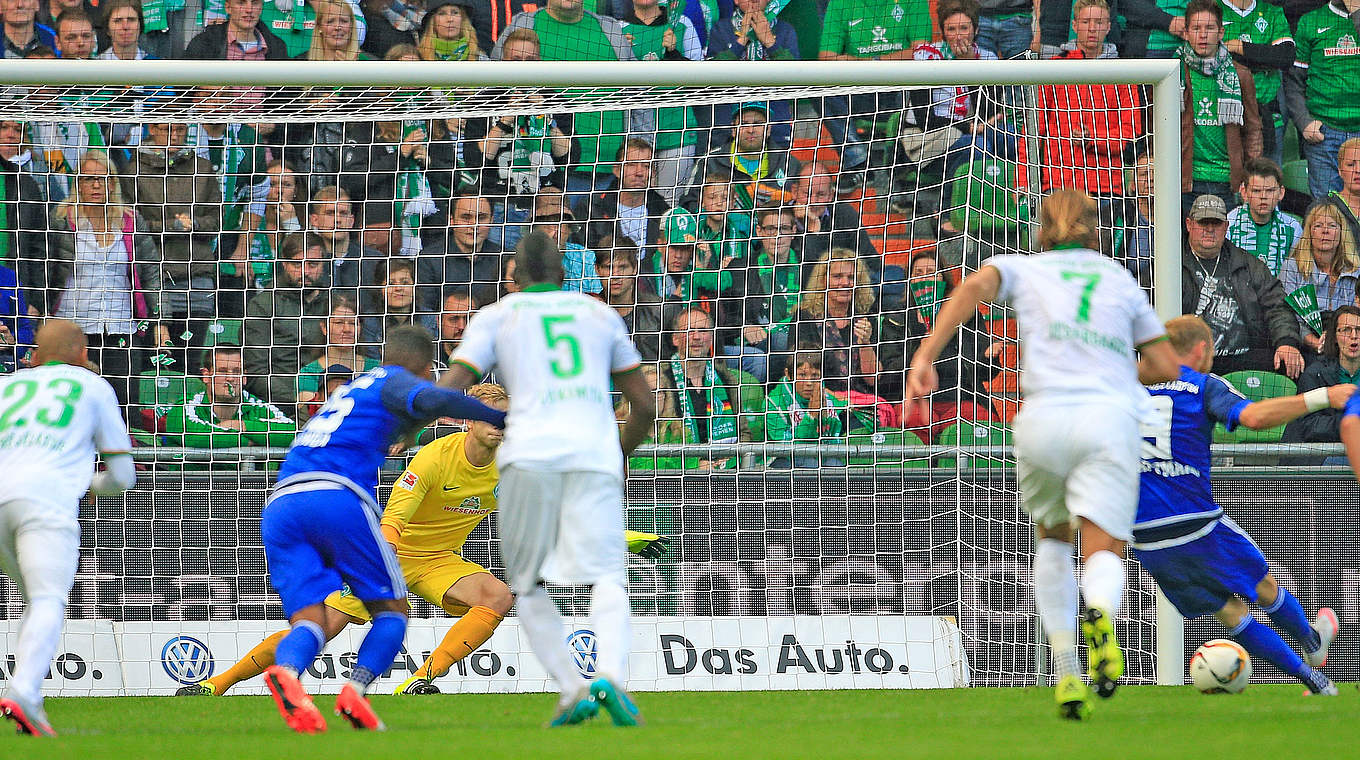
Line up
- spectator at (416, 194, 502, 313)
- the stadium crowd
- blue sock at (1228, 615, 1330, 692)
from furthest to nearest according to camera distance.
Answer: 1. spectator at (416, 194, 502, 313)
2. the stadium crowd
3. blue sock at (1228, 615, 1330, 692)

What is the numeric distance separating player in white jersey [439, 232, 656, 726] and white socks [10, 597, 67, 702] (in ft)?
5.38

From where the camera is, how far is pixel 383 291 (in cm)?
968

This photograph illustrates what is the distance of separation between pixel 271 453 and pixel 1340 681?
235 inches

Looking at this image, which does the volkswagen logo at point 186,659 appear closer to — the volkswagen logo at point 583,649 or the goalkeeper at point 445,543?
the goalkeeper at point 445,543

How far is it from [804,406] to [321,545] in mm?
4637

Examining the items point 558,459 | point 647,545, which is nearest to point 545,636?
point 558,459

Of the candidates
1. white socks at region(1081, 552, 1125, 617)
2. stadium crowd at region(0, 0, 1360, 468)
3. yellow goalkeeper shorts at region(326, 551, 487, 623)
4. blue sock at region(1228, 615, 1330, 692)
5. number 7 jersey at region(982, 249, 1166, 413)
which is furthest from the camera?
stadium crowd at region(0, 0, 1360, 468)

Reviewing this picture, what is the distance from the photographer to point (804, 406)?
9.42 m

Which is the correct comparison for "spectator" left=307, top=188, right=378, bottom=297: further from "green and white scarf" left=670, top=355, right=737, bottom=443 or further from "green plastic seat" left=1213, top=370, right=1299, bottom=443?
"green plastic seat" left=1213, top=370, right=1299, bottom=443

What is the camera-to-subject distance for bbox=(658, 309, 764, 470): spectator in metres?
9.41

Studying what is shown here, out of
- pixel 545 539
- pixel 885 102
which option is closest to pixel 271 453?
pixel 545 539

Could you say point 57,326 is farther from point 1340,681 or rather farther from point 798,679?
point 1340,681

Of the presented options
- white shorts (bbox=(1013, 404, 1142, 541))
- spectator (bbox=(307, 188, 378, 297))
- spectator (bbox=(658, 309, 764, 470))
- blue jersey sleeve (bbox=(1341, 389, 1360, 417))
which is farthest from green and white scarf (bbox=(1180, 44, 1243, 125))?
white shorts (bbox=(1013, 404, 1142, 541))

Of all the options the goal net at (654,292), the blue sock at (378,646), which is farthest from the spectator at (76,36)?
the blue sock at (378,646)
